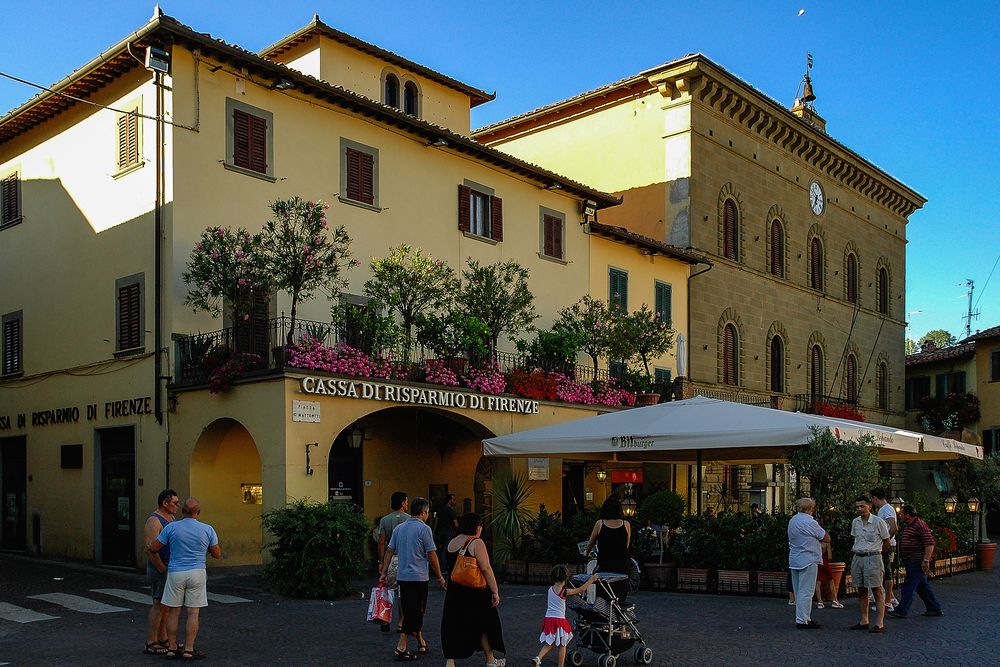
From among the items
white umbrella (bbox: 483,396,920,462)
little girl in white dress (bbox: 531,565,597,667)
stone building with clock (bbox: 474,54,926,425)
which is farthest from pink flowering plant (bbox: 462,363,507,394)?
stone building with clock (bbox: 474,54,926,425)

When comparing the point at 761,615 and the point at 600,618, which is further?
the point at 761,615

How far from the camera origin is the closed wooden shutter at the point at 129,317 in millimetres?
19359

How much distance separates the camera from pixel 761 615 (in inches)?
543

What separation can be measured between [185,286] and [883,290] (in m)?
34.2

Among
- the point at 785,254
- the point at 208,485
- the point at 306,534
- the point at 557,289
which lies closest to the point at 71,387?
the point at 208,485

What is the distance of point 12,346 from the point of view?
23.4 m

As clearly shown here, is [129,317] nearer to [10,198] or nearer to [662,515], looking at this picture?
[10,198]

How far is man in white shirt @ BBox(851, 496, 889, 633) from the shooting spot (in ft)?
40.7

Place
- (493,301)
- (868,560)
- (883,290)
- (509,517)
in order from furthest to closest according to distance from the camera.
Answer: (883,290) → (493,301) → (509,517) → (868,560)

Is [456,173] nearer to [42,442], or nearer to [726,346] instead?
[42,442]

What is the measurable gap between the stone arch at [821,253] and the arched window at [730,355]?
245 inches

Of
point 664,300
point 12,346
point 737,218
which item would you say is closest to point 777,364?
point 737,218

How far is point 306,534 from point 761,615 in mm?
6480

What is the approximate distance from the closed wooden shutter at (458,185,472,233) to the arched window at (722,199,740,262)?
12016 millimetres
